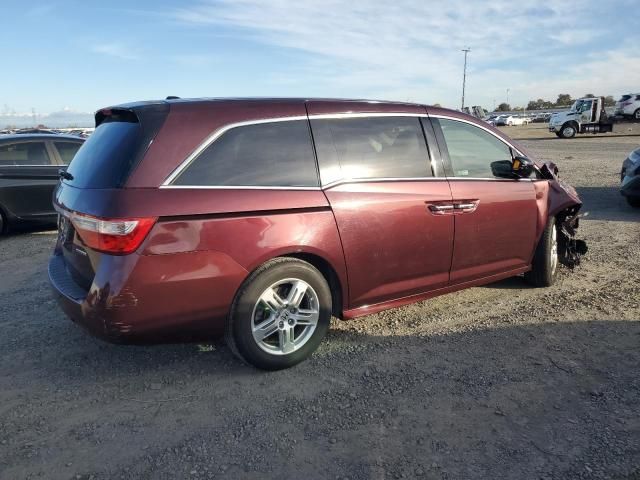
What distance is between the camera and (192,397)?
311 centimetres

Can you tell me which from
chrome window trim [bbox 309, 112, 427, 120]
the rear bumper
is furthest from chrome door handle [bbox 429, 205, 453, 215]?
the rear bumper

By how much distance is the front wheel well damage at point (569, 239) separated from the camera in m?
5.14

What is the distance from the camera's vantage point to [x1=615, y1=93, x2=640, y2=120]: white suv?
3342 centimetres

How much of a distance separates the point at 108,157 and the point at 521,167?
3.34 meters

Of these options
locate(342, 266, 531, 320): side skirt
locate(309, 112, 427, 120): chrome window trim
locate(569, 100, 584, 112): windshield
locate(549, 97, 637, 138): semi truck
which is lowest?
locate(342, 266, 531, 320): side skirt

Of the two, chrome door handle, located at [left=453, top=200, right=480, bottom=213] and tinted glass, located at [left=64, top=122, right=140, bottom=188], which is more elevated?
tinted glass, located at [left=64, top=122, right=140, bottom=188]

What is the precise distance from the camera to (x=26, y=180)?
7398 mm

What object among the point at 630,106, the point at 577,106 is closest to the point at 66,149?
the point at 577,106

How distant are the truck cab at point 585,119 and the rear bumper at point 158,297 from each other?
3413 centimetres

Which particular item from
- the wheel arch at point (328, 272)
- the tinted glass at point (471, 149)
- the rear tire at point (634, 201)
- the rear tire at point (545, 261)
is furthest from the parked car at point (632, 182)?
the wheel arch at point (328, 272)

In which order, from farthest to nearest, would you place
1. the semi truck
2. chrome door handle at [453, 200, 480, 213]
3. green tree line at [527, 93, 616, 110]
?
green tree line at [527, 93, 616, 110] → the semi truck → chrome door handle at [453, 200, 480, 213]

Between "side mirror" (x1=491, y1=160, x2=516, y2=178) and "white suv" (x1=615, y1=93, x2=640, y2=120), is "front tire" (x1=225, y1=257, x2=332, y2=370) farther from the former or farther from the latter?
"white suv" (x1=615, y1=93, x2=640, y2=120)

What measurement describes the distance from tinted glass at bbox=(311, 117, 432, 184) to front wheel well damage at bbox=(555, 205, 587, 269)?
206cm

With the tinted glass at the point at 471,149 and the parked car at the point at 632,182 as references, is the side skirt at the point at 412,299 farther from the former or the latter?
the parked car at the point at 632,182
